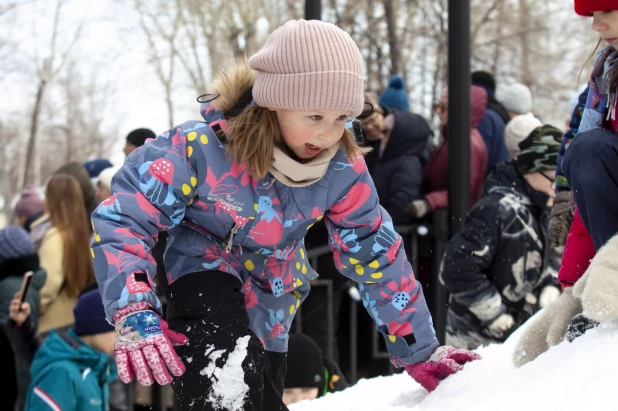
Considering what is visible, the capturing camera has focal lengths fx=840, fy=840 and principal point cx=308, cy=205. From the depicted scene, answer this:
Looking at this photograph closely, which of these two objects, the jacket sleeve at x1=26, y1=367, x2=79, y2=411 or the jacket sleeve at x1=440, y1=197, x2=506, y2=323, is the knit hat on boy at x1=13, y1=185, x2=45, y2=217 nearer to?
the jacket sleeve at x1=26, y1=367, x2=79, y2=411

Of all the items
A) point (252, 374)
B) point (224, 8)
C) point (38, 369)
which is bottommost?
point (38, 369)

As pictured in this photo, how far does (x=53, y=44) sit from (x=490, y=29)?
9709 mm

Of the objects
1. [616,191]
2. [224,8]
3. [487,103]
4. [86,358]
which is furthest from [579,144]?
[224,8]

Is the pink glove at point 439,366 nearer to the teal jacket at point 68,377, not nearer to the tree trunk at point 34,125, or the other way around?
the teal jacket at point 68,377

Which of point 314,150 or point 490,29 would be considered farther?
point 490,29

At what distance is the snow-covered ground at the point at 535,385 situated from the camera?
2.04 m

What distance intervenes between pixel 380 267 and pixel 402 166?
8.74 feet

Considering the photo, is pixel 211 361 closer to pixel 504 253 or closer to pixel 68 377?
pixel 68 377

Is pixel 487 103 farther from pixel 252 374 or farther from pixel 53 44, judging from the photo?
pixel 53 44

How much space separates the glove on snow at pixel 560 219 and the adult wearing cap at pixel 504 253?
0.89m

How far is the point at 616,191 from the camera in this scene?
273 cm

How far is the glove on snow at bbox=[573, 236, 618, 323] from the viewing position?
89.7 inches

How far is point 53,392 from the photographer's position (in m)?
3.95

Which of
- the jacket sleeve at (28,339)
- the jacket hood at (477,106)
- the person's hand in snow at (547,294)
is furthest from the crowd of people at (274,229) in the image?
the jacket hood at (477,106)
